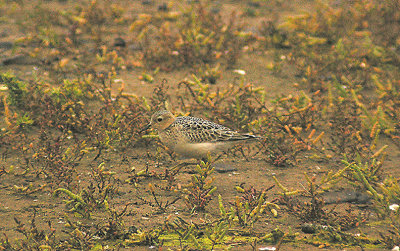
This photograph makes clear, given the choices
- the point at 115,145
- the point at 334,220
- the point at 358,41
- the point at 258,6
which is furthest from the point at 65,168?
the point at 258,6

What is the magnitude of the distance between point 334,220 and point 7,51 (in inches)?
280

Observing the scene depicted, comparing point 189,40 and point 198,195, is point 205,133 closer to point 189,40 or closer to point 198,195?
point 198,195

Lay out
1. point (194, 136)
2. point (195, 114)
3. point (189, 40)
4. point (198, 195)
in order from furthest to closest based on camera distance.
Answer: point (189, 40) → point (195, 114) → point (194, 136) → point (198, 195)

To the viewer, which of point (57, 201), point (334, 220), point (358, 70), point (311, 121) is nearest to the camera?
point (334, 220)

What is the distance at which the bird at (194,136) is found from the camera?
6.18m

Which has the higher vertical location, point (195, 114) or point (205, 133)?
point (205, 133)

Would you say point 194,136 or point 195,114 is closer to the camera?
point 194,136

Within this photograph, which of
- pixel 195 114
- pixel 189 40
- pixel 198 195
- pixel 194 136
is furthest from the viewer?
pixel 189 40

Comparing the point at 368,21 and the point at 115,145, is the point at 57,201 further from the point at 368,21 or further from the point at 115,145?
the point at 368,21

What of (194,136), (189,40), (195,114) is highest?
(189,40)

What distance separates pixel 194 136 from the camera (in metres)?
6.19

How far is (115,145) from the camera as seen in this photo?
6.88 meters

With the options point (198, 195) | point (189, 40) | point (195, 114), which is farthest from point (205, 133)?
point (189, 40)

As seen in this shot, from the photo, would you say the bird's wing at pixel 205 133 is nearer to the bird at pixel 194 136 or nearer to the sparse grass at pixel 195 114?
the bird at pixel 194 136
